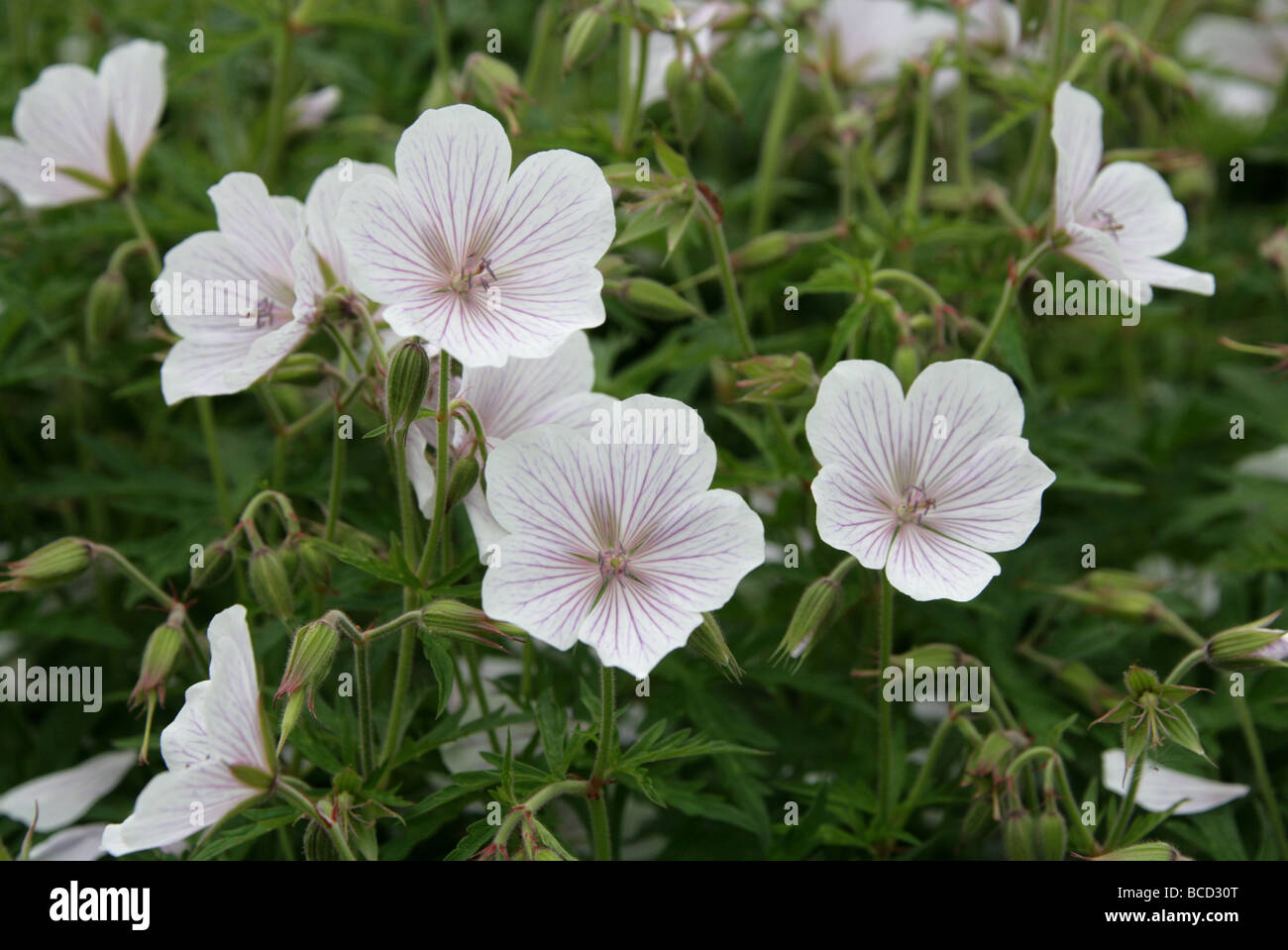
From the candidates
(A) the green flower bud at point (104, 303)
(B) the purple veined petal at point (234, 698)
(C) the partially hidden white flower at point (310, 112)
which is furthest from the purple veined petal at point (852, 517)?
(C) the partially hidden white flower at point (310, 112)

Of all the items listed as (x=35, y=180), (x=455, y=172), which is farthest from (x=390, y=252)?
(x=35, y=180)

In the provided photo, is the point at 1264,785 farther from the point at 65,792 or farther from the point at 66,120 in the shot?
the point at 66,120

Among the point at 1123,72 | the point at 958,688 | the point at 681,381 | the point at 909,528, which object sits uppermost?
the point at 1123,72

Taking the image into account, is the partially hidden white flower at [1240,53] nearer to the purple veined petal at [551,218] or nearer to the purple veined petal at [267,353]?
the purple veined petal at [551,218]

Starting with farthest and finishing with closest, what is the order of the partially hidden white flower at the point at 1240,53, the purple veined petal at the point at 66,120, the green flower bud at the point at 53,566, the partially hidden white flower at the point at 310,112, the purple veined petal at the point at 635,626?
the partially hidden white flower at the point at 1240,53 → the partially hidden white flower at the point at 310,112 → the purple veined petal at the point at 66,120 → the green flower bud at the point at 53,566 → the purple veined petal at the point at 635,626
